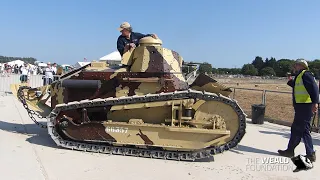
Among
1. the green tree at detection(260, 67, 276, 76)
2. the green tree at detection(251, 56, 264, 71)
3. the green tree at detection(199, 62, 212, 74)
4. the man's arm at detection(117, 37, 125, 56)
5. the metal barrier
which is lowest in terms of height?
the metal barrier

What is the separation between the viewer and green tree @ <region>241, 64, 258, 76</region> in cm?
13375

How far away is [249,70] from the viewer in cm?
13575

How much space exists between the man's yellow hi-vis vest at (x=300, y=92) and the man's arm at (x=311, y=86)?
0.11 m

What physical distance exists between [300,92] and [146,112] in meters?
3.43

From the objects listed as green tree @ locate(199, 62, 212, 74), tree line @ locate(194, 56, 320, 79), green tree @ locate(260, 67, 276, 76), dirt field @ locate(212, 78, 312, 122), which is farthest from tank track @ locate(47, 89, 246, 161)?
green tree @ locate(260, 67, 276, 76)

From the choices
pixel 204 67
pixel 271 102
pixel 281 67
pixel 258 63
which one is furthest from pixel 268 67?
pixel 204 67

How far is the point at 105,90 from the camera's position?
7945 millimetres

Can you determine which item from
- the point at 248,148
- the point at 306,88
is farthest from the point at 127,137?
the point at 306,88

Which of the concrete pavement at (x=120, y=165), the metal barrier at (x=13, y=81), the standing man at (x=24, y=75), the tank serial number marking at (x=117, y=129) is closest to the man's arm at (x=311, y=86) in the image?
the concrete pavement at (x=120, y=165)

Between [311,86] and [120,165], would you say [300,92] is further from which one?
[120,165]

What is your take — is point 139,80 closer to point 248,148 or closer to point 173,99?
point 173,99

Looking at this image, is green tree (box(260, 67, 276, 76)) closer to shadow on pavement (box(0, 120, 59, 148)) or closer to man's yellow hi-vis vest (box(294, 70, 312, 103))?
shadow on pavement (box(0, 120, 59, 148))

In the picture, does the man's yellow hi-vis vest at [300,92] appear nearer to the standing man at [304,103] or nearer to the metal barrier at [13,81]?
the standing man at [304,103]

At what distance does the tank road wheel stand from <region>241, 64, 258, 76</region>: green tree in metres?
131
